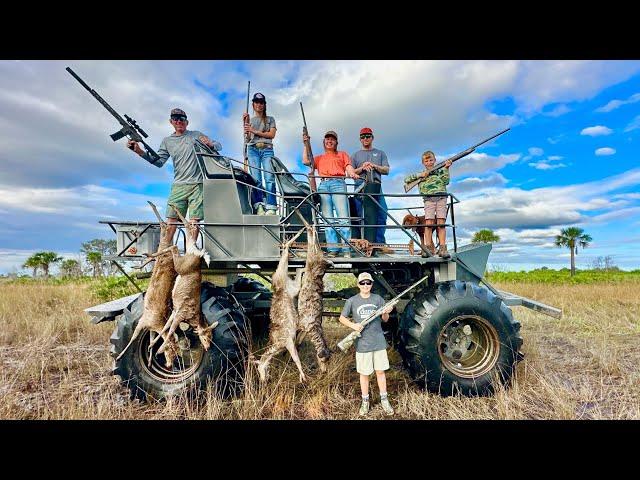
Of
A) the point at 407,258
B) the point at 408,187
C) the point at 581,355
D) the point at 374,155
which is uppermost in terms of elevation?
the point at 374,155

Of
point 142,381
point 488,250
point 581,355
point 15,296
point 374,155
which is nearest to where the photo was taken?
point 142,381

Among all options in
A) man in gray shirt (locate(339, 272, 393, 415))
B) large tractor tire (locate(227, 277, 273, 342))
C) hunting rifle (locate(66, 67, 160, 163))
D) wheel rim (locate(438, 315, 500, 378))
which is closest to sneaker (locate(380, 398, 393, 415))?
man in gray shirt (locate(339, 272, 393, 415))

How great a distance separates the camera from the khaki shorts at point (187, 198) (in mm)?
5164

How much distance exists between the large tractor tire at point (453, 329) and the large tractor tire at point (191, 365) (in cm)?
218

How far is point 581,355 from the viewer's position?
6.57m

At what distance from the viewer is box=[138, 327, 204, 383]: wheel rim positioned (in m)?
4.41

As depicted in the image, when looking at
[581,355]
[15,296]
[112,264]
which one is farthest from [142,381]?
[15,296]

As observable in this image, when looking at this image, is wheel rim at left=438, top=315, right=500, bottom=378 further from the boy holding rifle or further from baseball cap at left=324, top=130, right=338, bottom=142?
→ baseball cap at left=324, top=130, right=338, bottom=142

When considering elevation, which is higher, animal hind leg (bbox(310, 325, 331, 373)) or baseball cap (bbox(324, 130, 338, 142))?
baseball cap (bbox(324, 130, 338, 142))

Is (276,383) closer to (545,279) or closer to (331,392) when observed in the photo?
(331,392)

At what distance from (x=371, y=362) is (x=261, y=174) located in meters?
3.30

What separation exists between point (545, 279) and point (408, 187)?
24080mm

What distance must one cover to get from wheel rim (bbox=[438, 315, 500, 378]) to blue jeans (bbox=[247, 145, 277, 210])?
9.96 feet

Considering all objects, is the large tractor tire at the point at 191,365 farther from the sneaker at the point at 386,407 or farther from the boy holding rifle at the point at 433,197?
the boy holding rifle at the point at 433,197
